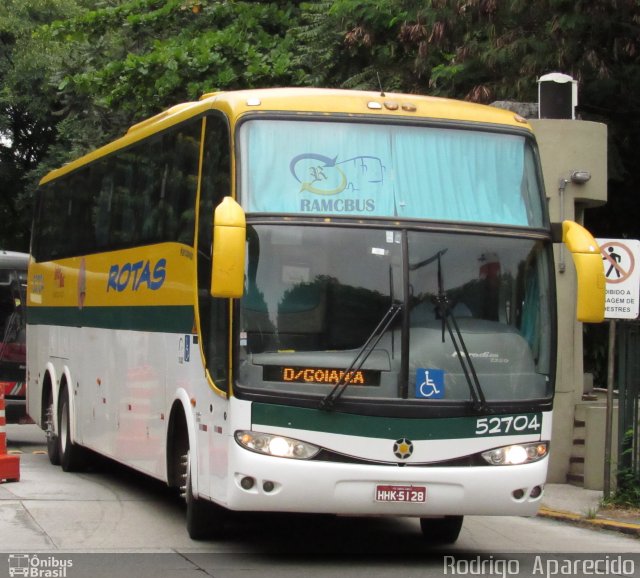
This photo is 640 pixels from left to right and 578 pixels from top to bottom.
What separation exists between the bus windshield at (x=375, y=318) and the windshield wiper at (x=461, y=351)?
1cm

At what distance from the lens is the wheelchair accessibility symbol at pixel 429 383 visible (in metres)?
9.41

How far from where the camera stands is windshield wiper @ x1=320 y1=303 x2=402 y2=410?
9.24 m

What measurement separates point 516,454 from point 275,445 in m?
1.83

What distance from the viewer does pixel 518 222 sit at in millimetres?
10008

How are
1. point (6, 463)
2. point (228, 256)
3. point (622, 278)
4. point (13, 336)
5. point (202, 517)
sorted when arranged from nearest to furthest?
point (228, 256), point (202, 517), point (622, 278), point (6, 463), point (13, 336)

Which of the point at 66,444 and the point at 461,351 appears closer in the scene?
the point at 461,351

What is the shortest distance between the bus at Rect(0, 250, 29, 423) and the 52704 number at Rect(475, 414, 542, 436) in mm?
12802

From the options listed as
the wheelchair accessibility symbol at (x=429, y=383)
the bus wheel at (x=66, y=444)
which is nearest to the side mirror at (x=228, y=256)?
the wheelchair accessibility symbol at (x=429, y=383)

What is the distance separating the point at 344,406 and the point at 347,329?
0.56 metres

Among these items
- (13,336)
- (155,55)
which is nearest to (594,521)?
(13,336)

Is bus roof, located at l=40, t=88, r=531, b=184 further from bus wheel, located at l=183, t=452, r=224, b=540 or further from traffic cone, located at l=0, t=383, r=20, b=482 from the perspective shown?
traffic cone, located at l=0, t=383, r=20, b=482

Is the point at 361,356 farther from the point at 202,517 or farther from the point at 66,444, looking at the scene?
the point at 66,444

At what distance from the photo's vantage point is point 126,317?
1338 centimetres

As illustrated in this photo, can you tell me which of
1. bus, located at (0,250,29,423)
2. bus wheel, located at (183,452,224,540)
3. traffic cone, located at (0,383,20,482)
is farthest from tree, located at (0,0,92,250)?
bus wheel, located at (183,452,224,540)
